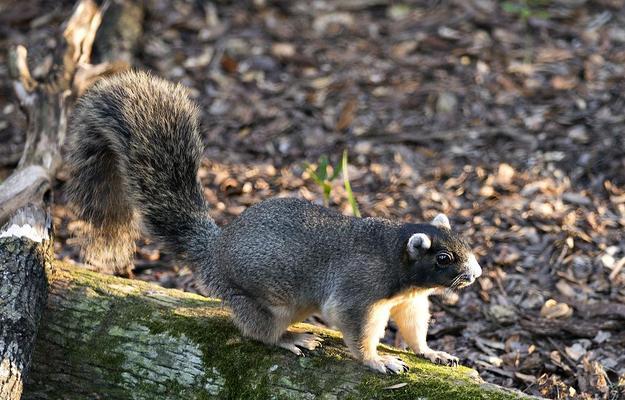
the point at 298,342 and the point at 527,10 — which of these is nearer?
the point at 298,342

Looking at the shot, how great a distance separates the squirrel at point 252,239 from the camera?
17.3 ft

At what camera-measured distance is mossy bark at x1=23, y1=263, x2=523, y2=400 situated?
494cm

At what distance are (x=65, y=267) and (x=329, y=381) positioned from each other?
7.14 feet

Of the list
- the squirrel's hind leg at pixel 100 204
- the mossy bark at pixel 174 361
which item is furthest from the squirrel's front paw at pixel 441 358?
the squirrel's hind leg at pixel 100 204

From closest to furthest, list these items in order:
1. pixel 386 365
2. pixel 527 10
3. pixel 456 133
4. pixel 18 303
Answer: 1. pixel 386 365
2. pixel 18 303
3. pixel 456 133
4. pixel 527 10

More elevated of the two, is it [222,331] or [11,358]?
Answer: [11,358]

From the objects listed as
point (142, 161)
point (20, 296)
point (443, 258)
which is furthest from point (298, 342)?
→ point (20, 296)

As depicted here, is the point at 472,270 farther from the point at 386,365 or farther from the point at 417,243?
the point at 386,365

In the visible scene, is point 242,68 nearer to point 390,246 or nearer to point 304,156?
point 304,156

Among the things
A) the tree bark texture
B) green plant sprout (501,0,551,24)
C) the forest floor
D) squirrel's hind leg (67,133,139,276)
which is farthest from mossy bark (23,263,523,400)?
green plant sprout (501,0,551,24)

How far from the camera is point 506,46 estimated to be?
1091cm

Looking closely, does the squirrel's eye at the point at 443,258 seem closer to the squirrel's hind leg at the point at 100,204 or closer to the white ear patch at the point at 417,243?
the white ear patch at the point at 417,243

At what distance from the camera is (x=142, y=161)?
5762 mm

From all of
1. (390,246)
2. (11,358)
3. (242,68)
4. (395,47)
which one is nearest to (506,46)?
(395,47)
